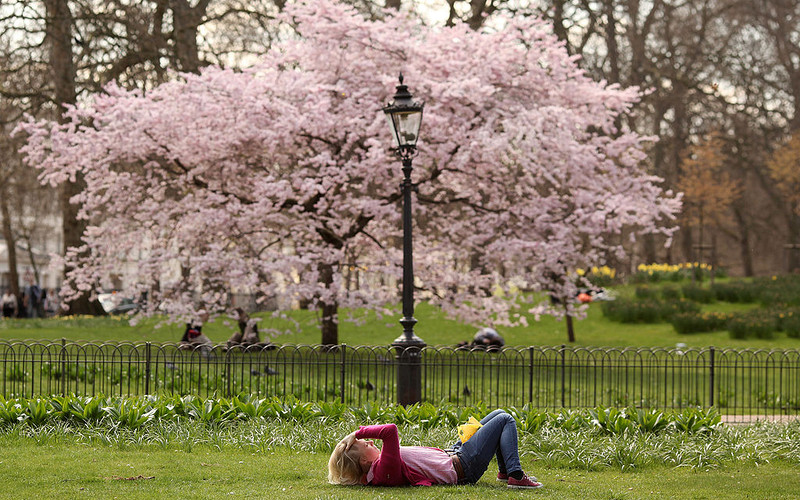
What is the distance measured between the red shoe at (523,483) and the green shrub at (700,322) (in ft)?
64.9

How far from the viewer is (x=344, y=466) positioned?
7.32 meters

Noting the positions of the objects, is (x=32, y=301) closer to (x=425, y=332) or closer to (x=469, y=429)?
(x=425, y=332)

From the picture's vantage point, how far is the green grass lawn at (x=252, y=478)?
7129mm

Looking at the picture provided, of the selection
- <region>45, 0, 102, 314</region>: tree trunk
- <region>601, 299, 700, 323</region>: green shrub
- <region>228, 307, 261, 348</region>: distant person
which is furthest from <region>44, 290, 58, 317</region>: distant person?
<region>601, 299, 700, 323</region>: green shrub

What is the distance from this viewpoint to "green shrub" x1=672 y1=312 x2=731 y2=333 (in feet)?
86.3

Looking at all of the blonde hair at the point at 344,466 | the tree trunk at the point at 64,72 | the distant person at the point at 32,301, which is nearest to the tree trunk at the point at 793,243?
the tree trunk at the point at 64,72

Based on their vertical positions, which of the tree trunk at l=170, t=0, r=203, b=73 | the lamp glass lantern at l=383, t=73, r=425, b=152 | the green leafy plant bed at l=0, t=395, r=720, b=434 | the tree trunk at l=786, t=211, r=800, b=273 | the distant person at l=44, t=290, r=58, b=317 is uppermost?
the tree trunk at l=170, t=0, r=203, b=73

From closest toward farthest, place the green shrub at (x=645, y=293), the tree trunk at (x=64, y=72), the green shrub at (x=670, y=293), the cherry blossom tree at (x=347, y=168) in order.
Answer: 1. the cherry blossom tree at (x=347, y=168)
2. the tree trunk at (x=64, y=72)
3. the green shrub at (x=670, y=293)
4. the green shrub at (x=645, y=293)

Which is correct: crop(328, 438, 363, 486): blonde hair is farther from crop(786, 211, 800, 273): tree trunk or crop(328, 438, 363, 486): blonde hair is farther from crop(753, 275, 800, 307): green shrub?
crop(786, 211, 800, 273): tree trunk

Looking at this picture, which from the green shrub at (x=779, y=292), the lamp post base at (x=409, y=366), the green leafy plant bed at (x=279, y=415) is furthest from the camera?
the green shrub at (x=779, y=292)

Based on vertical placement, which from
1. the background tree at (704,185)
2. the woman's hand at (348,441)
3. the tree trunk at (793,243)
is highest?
the background tree at (704,185)

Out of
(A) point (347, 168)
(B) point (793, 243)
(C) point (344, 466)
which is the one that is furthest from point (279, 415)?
(B) point (793, 243)

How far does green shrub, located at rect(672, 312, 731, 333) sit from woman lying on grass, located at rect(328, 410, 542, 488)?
19711 millimetres

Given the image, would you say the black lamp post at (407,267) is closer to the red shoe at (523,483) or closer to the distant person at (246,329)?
the red shoe at (523,483)
